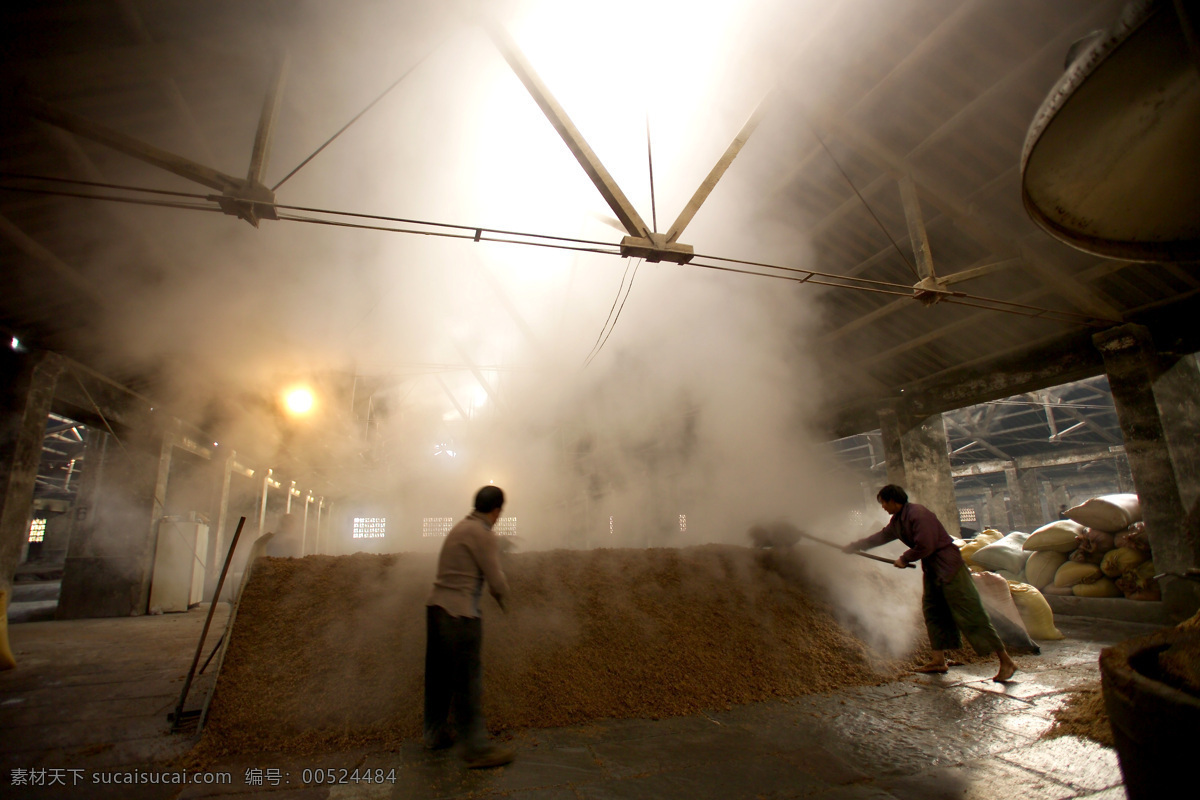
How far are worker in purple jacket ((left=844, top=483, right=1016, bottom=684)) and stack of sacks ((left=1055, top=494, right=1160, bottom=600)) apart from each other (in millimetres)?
3545

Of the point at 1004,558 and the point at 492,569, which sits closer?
the point at 492,569

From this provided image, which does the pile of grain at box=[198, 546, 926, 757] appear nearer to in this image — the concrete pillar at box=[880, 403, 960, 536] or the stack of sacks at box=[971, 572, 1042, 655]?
Answer: the stack of sacks at box=[971, 572, 1042, 655]

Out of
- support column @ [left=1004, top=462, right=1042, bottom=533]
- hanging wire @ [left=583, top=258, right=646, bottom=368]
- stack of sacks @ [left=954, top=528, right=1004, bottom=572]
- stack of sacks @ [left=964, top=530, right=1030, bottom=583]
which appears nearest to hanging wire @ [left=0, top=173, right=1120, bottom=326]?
hanging wire @ [left=583, top=258, right=646, bottom=368]

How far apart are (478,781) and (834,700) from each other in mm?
2217

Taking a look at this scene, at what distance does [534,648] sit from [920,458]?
724cm

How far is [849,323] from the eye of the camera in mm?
7121

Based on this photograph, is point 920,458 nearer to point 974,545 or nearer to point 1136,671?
point 974,545

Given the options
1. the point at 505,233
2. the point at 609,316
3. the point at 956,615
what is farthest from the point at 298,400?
the point at 956,615

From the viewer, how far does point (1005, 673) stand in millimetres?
3312

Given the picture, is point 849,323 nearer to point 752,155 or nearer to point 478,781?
point 752,155

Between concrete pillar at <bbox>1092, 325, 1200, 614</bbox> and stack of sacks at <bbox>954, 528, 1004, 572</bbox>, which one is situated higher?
concrete pillar at <bbox>1092, 325, 1200, 614</bbox>

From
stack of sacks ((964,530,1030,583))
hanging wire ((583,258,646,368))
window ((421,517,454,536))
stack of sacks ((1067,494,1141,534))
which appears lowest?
stack of sacks ((964,530,1030,583))

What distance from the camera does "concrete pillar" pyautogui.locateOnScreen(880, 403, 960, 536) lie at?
7926mm

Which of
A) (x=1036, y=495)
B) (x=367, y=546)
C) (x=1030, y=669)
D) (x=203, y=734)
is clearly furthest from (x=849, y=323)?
(x=367, y=546)
